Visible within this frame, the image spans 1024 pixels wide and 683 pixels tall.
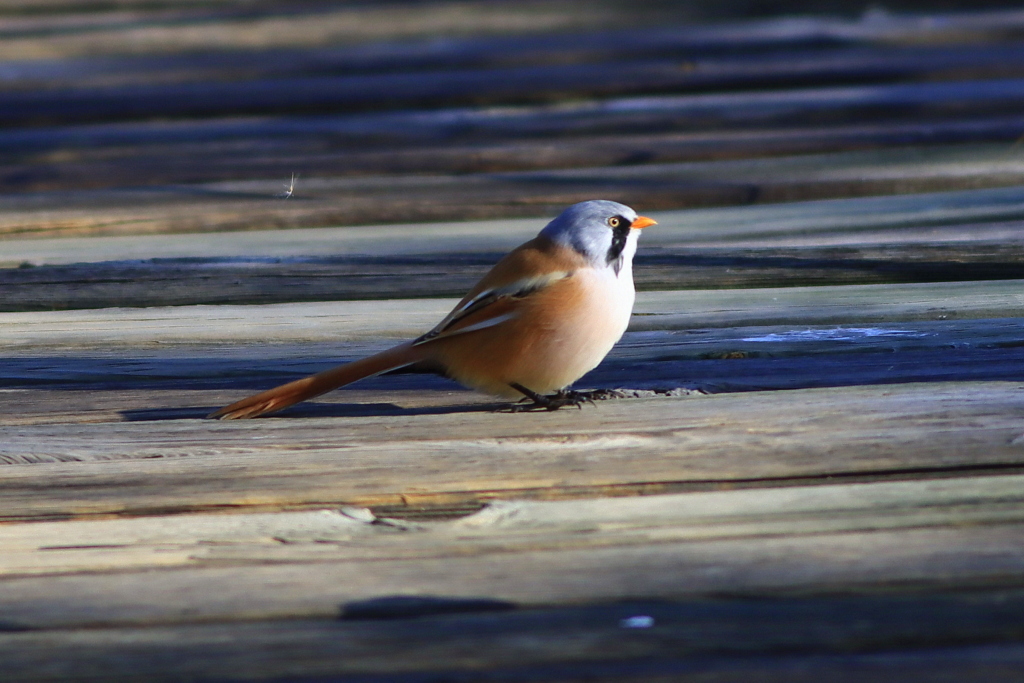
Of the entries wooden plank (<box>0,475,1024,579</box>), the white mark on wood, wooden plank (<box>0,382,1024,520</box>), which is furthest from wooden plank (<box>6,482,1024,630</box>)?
the white mark on wood

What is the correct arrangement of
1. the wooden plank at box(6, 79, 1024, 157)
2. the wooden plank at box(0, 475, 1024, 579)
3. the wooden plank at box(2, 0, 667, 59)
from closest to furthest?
the wooden plank at box(0, 475, 1024, 579) < the wooden plank at box(6, 79, 1024, 157) < the wooden plank at box(2, 0, 667, 59)

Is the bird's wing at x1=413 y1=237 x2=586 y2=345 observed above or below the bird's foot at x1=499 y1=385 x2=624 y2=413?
above

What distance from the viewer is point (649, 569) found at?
1493mm

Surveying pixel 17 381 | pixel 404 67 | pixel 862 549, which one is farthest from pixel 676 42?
pixel 862 549

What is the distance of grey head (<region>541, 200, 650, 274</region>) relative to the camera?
2.58 meters

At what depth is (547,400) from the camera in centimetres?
242

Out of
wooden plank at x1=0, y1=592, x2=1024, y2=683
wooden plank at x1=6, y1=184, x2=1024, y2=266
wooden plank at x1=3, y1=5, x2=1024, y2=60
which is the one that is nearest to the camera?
wooden plank at x1=0, y1=592, x2=1024, y2=683

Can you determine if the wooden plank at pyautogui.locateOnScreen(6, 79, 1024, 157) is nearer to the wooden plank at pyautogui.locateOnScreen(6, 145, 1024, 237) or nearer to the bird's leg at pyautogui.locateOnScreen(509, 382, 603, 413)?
the wooden plank at pyautogui.locateOnScreen(6, 145, 1024, 237)

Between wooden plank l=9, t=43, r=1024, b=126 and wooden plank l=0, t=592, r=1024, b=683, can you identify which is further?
wooden plank l=9, t=43, r=1024, b=126

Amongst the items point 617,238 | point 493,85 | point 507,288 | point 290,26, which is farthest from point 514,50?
point 507,288

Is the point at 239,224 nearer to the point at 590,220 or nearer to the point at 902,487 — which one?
the point at 590,220

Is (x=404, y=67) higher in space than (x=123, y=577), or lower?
higher

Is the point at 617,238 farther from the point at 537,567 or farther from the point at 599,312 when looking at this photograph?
the point at 537,567

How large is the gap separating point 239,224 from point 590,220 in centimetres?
171
